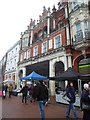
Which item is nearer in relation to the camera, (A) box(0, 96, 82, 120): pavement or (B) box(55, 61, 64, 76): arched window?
(A) box(0, 96, 82, 120): pavement

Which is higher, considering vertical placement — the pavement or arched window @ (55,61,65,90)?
arched window @ (55,61,65,90)

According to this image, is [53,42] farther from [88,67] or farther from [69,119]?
[69,119]

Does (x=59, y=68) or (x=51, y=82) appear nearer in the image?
(x=51, y=82)

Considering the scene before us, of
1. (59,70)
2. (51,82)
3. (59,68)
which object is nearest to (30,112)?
(51,82)

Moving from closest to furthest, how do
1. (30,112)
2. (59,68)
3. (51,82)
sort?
(30,112)
(51,82)
(59,68)

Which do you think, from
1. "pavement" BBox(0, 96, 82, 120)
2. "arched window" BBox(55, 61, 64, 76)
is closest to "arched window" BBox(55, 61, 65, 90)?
"arched window" BBox(55, 61, 64, 76)

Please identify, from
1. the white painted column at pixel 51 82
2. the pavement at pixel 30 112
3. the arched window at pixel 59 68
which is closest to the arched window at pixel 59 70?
the arched window at pixel 59 68

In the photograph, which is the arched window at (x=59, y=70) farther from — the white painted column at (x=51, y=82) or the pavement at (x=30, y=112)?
the pavement at (x=30, y=112)

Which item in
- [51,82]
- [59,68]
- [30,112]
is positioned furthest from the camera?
[59,68]

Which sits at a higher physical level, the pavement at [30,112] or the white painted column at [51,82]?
the white painted column at [51,82]

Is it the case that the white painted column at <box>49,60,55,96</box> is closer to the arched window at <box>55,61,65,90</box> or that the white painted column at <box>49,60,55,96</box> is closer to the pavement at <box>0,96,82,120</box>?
the arched window at <box>55,61,65,90</box>

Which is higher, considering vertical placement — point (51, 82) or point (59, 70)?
point (59, 70)

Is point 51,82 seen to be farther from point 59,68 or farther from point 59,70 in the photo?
point 59,68

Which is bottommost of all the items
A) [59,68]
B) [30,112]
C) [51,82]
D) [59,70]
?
[30,112]
